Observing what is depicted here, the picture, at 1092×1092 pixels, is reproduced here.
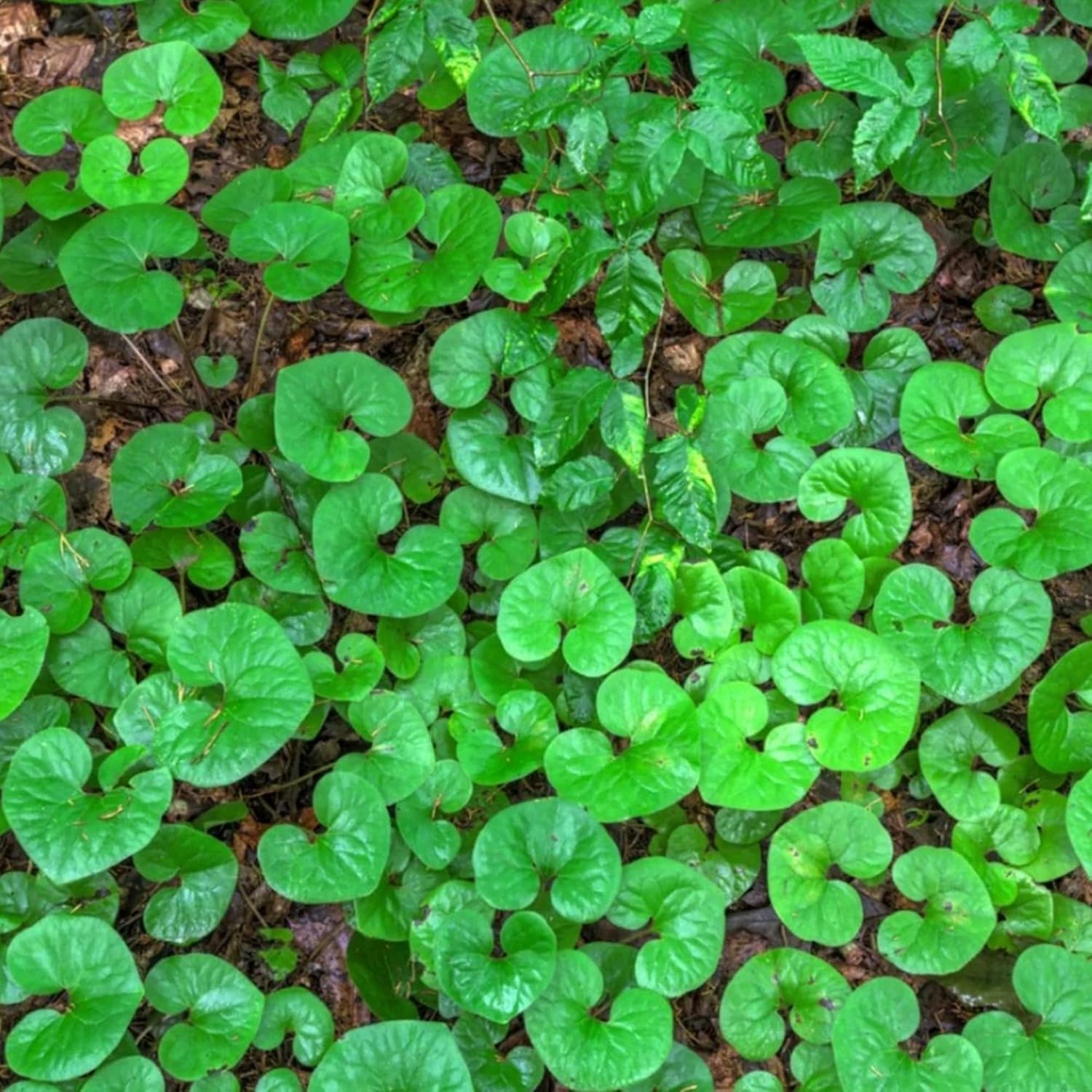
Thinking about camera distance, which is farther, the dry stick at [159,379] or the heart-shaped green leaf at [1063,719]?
the dry stick at [159,379]

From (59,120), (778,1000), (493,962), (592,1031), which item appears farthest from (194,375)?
(778,1000)

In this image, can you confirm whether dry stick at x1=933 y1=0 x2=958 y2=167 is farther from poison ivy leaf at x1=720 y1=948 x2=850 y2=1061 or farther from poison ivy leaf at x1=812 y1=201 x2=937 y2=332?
poison ivy leaf at x1=720 y1=948 x2=850 y2=1061

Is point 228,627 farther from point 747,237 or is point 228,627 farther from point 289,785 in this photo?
point 747,237

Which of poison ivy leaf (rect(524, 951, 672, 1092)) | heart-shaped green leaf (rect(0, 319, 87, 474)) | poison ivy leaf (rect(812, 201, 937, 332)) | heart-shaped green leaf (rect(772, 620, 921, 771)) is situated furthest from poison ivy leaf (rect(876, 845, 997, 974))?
heart-shaped green leaf (rect(0, 319, 87, 474))

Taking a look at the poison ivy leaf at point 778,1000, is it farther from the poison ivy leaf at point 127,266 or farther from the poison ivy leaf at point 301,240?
the poison ivy leaf at point 127,266

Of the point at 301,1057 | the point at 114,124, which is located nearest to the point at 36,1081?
the point at 301,1057

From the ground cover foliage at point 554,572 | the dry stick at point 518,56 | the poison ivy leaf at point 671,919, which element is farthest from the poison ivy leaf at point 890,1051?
the dry stick at point 518,56
